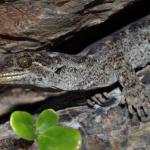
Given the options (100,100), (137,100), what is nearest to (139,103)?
(137,100)

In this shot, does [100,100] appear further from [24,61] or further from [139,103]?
[24,61]

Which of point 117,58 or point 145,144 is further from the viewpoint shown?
point 117,58

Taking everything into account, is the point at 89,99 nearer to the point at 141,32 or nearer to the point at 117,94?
the point at 117,94

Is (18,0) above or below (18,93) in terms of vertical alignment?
above

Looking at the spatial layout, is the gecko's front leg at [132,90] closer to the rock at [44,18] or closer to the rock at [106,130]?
the rock at [106,130]

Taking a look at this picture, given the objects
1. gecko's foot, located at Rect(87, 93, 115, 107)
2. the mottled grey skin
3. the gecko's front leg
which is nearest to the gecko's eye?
the mottled grey skin

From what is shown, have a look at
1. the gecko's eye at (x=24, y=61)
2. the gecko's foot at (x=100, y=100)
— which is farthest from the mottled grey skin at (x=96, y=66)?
the gecko's foot at (x=100, y=100)

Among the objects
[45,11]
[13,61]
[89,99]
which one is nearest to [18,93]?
[89,99]
